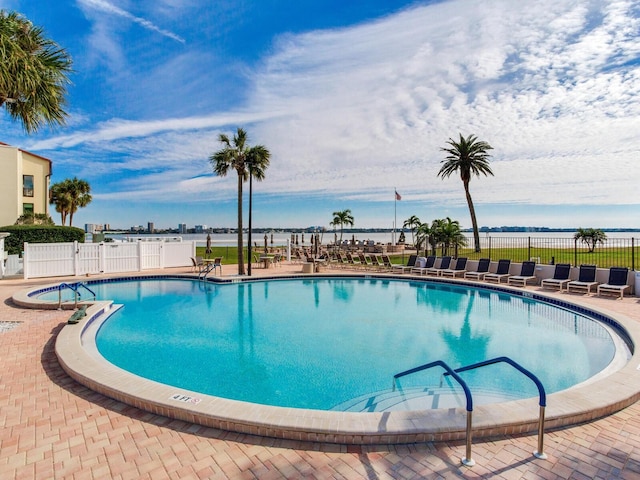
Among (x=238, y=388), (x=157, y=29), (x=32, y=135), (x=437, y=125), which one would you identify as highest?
(x=157, y=29)

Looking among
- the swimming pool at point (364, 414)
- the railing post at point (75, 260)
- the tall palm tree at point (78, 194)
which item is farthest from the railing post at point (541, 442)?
the tall palm tree at point (78, 194)

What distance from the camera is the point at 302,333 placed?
338 inches

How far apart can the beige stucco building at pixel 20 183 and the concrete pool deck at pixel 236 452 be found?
3132 centimetres

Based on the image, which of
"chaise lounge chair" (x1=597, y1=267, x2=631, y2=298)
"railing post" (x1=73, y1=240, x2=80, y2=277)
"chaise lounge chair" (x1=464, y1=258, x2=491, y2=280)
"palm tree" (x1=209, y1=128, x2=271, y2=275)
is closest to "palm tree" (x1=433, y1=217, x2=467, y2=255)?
"chaise lounge chair" (x1=464, y1=258, x2=491, y2=280)

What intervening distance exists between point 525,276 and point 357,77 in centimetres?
1014

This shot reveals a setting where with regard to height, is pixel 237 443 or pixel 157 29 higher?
A: pixel 157 29

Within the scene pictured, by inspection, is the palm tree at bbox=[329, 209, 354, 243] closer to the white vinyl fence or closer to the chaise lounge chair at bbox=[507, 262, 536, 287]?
the white vinyl fence

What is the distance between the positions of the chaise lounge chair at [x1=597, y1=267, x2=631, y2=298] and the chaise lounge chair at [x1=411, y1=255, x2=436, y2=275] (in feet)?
22.2

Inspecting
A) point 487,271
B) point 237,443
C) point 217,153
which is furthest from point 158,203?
point 237,443

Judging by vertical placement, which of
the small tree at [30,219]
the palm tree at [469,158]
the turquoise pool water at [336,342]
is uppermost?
the palm tree at [469,158]

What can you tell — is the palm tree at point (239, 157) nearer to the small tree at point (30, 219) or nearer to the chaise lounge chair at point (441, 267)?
the chaise lounge chair at point (441, 267)

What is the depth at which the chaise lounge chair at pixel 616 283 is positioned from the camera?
11.2m

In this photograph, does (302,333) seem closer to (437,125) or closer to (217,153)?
(217,153)

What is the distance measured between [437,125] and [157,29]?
12.5 meters
